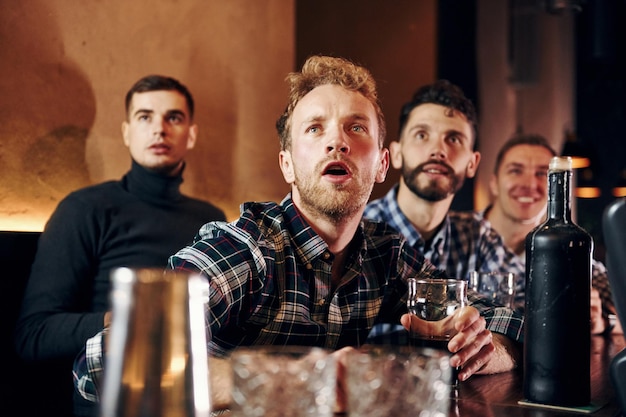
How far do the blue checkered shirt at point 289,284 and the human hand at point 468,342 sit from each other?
266 mm

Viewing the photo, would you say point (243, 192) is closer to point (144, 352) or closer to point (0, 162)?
point (0, 162)

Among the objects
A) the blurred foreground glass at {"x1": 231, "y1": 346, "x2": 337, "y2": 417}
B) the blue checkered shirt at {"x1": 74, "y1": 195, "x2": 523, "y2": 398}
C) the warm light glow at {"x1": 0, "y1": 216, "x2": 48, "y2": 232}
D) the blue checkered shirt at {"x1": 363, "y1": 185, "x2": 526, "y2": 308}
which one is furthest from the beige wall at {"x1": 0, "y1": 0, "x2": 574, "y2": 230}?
the blurred foreground glass at {"x1": 231, "y1": 346, "x2": 337, "y2": 417}

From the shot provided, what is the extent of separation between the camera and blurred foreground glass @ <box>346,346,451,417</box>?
60cm

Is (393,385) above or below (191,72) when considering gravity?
below

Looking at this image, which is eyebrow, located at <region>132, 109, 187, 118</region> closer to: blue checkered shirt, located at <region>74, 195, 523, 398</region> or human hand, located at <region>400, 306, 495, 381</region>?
blue checkered shirt, located at <region>74, 195, 523, 398</region>

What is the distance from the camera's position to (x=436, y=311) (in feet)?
4.33

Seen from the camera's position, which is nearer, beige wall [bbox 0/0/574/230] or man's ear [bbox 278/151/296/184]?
man's ear [bbox 278/151/296/184]

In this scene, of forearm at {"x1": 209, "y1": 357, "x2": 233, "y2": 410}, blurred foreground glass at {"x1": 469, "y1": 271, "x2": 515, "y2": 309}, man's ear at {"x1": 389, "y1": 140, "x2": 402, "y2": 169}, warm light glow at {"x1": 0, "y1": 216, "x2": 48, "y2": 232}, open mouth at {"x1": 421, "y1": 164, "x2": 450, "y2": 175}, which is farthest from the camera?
man's ear at {"x1": 389, "y1": 140, "x2": 402, "y2": 169}

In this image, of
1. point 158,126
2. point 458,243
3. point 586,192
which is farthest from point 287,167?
point 586,192

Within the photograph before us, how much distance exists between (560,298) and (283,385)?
601 mm

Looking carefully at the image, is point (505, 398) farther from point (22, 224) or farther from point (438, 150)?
point (22, 224)

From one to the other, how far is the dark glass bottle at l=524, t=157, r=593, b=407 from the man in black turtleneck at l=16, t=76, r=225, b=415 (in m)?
1.50

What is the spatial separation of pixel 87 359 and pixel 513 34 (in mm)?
5728

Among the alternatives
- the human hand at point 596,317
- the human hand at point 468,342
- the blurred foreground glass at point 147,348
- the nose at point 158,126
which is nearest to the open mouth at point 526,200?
the human hand at point 596,317
